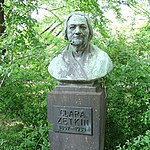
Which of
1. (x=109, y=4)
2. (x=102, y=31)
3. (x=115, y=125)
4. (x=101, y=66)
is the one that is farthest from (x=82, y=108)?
(x=109, y=4)

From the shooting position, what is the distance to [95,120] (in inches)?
102

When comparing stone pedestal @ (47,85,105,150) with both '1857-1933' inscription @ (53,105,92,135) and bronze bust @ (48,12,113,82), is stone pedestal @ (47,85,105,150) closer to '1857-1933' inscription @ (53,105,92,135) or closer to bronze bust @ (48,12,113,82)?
'1857-1933' inscription @ (53,105,92,135)

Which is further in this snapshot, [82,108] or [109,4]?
[109,4]

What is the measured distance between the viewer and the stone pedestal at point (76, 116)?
2574 millimetres

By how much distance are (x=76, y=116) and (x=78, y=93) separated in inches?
10.4

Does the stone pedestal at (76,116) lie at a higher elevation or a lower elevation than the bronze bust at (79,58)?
lower

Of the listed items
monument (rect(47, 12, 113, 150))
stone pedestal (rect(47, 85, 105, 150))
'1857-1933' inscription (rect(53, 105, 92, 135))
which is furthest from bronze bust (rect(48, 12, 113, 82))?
'1857-1933' inscription (rect(53, 105, 92, 135))

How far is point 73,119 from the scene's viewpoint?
269cm

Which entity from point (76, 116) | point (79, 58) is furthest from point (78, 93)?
point (79, 58)

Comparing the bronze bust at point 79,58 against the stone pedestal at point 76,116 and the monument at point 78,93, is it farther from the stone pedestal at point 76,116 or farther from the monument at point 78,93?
the stone pedestal at point 76,116

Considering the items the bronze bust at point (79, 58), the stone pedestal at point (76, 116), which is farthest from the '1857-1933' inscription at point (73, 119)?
the bronze bust at point (79, 58)

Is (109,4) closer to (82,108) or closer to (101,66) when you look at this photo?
(101,66)

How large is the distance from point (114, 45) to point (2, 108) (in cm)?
176

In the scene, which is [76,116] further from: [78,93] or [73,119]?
[78,93]
